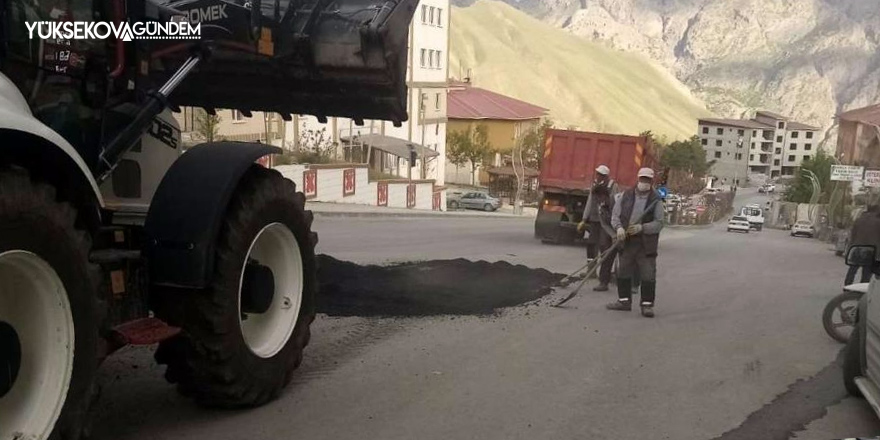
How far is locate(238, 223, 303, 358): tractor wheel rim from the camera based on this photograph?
18.9ft

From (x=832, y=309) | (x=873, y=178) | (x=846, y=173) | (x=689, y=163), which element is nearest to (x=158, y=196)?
(x=832, y=309)

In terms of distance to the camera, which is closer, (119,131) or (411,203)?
(119,131)

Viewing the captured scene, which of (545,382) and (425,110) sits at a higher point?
(425,110)

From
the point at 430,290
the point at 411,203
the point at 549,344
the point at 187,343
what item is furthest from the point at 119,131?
the point at 411,203

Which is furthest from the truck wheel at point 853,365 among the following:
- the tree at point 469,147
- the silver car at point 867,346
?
the tree at point 469,147

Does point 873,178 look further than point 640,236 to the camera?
Yes

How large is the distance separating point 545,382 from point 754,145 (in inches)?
6424

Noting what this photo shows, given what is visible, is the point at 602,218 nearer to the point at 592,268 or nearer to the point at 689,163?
the point at 592,268

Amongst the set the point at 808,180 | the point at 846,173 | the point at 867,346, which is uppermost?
the point at 846,173

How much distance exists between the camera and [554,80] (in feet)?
563

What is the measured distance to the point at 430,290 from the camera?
10047 millimetres

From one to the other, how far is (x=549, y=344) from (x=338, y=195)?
25.9 metres

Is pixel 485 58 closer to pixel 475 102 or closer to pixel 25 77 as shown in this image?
pixel 475 102

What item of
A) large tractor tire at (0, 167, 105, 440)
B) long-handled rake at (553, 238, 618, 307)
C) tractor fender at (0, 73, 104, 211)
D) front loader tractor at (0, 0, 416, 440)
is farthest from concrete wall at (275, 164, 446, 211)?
large tractor tire at (0, 167, 105, 440)
